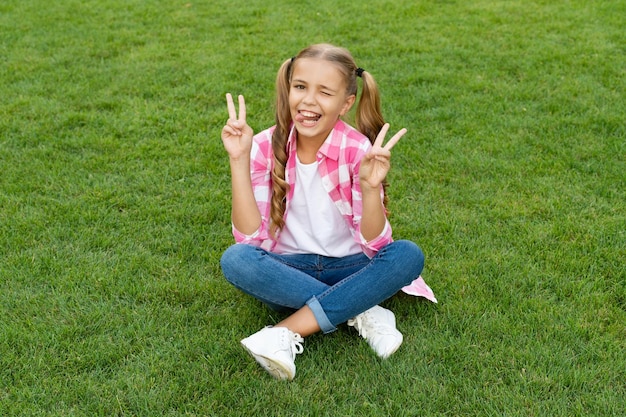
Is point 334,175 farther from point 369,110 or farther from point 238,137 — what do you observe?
point 238,137

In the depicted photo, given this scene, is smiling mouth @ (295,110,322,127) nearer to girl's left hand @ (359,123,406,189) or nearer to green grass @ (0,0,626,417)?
girl's left hand @ (359,123,406,189)

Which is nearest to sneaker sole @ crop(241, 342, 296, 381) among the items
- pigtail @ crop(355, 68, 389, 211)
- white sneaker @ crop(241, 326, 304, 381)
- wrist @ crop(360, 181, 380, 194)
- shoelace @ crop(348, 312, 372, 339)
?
white sneaker @ crop(241, 326, 304, 381)

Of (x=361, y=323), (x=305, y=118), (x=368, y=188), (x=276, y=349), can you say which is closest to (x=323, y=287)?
(x=361, y=323)

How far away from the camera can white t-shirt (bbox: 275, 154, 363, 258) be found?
9.98ft

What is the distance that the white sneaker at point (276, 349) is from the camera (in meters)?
2.70

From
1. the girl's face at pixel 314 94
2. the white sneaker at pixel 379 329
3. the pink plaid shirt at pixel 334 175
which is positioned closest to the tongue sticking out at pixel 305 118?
the girl's face at pixel 314 94

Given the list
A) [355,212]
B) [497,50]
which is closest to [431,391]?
[355,212]

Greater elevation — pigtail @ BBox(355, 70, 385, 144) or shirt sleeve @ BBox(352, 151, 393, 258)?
pigtail @ BBox(355, 70, 385, 144)

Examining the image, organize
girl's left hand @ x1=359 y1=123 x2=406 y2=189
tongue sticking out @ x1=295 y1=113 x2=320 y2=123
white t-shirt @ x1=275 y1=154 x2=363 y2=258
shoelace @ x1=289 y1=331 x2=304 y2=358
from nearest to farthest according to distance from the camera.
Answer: girl's left hand @ x1=359 y1=123 x2=406 y2=189, shoelace @ x1=289 y1=331 x2=304 y2=358, tongue sticking out @ x1=295 y1=113 x2=320 y2=123, white t-shirt @ x1=275 y1=154 x2=363 y2=258

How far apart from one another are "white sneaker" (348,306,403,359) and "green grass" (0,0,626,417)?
1.9 inches

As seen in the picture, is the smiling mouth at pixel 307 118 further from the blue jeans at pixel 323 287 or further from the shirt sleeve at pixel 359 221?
the blue jeans at pixel 323 287

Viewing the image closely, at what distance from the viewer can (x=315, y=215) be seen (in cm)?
307

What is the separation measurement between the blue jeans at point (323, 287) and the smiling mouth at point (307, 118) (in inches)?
21.4

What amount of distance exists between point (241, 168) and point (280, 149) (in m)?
0.22
